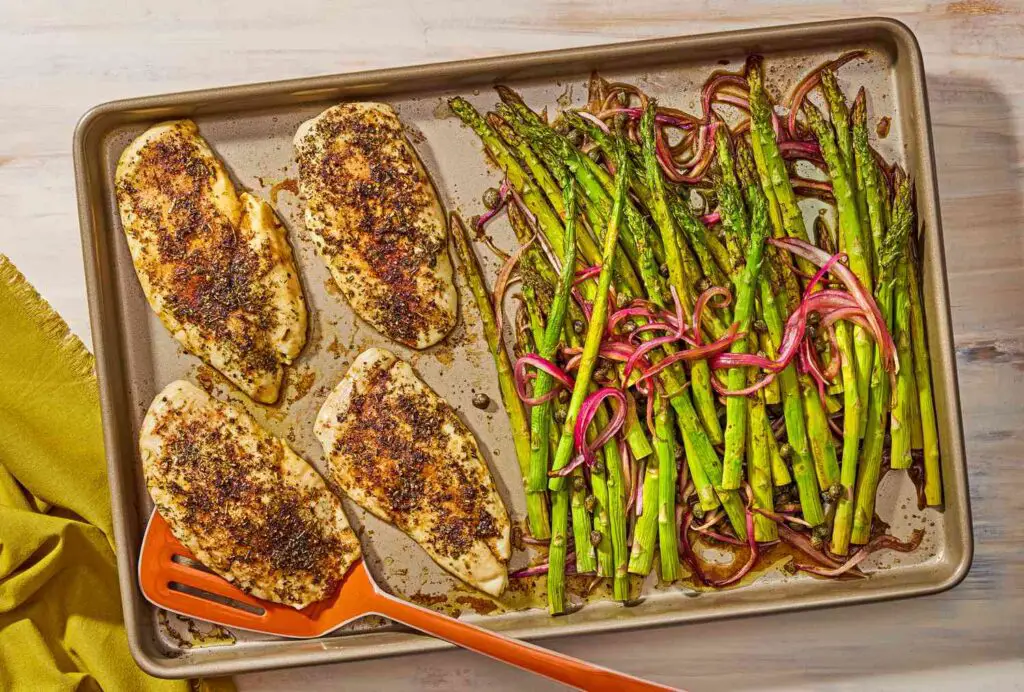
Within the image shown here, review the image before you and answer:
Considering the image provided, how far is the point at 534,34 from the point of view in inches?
124

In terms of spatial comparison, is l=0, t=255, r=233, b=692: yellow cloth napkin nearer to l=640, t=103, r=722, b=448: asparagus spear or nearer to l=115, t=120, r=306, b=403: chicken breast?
l=115, t=120, r=306, b=403: chicken breast

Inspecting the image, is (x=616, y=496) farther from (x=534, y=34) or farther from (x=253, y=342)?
(x=534, y=34)

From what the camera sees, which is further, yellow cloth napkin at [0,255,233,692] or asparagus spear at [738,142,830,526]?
yellow cloth napkin at [0,255,233,692]

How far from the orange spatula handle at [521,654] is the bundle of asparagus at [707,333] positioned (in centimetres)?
20

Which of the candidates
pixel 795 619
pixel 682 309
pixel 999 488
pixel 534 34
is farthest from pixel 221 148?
pixel 999 488

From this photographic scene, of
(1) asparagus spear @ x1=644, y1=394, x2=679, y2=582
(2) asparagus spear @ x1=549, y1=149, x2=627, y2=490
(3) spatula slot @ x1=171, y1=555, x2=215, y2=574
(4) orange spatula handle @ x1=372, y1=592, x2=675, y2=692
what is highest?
(2) asparagus spear @ x1=549, y1=149, x2=627, y2=490

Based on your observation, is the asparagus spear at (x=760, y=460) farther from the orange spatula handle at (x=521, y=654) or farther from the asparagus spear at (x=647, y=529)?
the orange spatula handle at (x=521, y=654)

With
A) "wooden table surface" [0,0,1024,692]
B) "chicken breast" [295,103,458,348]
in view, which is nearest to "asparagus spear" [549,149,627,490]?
"chicken breast" [295,103,458,348]

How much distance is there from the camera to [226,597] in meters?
3.03

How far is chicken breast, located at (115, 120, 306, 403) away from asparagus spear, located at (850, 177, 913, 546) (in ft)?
6.97

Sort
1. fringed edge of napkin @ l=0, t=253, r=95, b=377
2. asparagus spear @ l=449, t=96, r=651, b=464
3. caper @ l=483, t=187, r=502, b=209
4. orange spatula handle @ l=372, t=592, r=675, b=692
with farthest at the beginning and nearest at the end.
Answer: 1. fringed edge of napkin @ l=0, t=253, r=95, b=377
2. caper @ l=483, t=187, r=502, b=209
3. asparagus spear @ l=449, t=96, r=651, b=464
4. orange spatula handle @ l=372, t=592, r=675, b=692

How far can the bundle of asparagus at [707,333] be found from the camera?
2854mm

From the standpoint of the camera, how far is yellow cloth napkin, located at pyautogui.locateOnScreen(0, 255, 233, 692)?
305 cm

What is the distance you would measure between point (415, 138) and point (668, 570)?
6.02 feet
